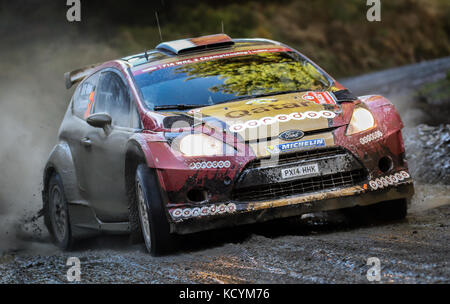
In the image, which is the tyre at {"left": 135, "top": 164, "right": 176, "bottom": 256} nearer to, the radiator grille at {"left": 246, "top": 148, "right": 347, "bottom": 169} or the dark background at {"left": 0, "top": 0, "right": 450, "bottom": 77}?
the radiator grille at {"left": 246, "top": 148, "right": 347, "bottom": 169}

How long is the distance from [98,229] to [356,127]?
8.94ft

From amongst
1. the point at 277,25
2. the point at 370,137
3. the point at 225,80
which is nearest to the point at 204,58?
the point at 225,80

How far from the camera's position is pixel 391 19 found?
29.5m

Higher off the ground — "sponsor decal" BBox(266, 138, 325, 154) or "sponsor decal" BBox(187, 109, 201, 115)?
"sponsor decal" BBox(187, 109, 201, 115)

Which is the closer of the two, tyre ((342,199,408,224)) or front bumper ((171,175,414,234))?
front bumper ((171,175,414,234))

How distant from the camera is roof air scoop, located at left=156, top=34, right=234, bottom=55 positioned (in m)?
8.67

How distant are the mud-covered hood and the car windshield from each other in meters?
0.28

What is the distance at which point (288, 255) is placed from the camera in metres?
6.27

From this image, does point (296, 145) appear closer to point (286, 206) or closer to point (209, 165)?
point (286, 206)

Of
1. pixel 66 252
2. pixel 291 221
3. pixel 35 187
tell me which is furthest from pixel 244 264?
pixel 35 187

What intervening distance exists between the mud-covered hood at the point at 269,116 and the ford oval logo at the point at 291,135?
0.03m

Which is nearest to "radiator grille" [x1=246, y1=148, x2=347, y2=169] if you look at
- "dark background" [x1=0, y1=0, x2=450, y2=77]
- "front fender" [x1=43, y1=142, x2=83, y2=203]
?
"front fender" [x1=43, y1=142, x2=83, y2=203]

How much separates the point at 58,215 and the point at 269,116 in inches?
133

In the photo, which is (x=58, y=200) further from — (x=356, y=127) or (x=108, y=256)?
(x=356, y=127)
